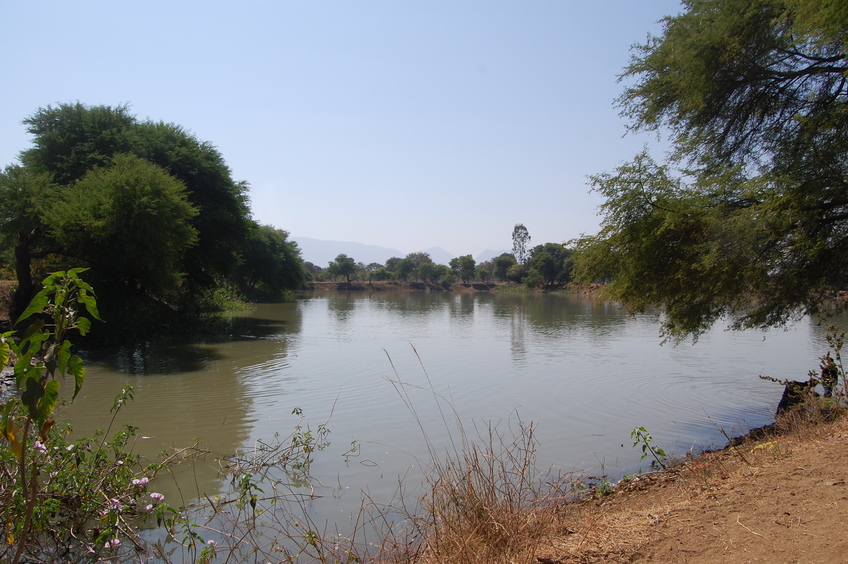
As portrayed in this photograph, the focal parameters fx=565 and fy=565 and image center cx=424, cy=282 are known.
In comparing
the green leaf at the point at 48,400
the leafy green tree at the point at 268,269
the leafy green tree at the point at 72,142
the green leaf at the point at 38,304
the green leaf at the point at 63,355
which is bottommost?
the green leaf at the point at 48,400

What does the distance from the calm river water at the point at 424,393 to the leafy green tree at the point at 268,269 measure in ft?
84.7

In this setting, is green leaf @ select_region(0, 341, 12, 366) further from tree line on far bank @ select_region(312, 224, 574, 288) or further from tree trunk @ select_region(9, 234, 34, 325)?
tree line on far bank @ select_region(312, 224, 574, 288)

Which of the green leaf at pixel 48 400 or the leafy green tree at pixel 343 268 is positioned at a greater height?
the leafy green tree at pixel 343 268

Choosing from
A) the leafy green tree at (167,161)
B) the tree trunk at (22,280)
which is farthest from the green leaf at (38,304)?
the leafy green tree at (167,161)

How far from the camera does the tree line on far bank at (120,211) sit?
18.3 m

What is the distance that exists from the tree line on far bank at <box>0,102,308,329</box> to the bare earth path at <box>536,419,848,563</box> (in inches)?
687

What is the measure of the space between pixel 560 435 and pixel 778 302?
4678 mm

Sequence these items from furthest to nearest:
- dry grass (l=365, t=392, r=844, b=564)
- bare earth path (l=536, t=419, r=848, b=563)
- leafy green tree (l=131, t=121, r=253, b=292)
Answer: leafy green tree (l=131, t=121, r=253, b=292) → dry grass (l=365, t=392, r=844, b=564) → bare earth path (l=536, t=419, r=848, b=563)

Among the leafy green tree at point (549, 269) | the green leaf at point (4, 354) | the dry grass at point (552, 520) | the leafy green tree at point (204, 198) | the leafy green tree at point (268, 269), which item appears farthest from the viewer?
the leafy green tree at point (549, 269)

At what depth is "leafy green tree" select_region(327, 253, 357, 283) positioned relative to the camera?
10321cm

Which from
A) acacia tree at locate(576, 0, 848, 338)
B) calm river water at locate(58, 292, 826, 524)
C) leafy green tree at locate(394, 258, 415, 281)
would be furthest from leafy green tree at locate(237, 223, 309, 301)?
leafy green tree at locate(394, 258, 415, 281)

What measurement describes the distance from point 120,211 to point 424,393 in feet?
39.0

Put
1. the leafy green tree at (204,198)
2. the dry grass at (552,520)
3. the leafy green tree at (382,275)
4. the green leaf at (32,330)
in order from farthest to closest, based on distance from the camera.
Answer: the leafy green tree at (382,275), the leafy green tree at (204,198), the dry grass at (552,520), the green leaf at (32,330)

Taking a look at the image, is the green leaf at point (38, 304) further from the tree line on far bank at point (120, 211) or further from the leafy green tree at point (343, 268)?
the leafy green tree at point (343, 268)
